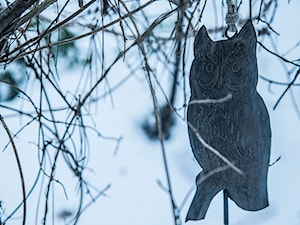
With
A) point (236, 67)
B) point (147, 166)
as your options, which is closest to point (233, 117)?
point (236, 67)

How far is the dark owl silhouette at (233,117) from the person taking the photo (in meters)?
0.67

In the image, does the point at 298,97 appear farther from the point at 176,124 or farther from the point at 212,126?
the point at 212,126

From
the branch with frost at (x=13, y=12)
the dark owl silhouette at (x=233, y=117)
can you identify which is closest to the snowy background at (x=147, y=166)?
the dark owl silhouette at (x=233, y=117)

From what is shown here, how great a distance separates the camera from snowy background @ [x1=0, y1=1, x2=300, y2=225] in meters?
1.38

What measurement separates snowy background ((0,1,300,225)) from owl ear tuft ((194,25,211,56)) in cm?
63

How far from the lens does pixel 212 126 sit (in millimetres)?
681

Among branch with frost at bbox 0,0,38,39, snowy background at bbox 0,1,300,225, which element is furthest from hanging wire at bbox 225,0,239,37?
snowy background at bbox 0,1,300,225

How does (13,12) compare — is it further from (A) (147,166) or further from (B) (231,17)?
(A) (147,166)

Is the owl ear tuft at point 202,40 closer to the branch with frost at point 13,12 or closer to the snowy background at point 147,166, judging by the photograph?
the branch with frost at point 13,12

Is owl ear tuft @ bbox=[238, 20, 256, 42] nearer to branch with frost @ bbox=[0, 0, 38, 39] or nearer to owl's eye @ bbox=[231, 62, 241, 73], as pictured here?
owl's eye @ bbox=[231, 62, 241, 73]

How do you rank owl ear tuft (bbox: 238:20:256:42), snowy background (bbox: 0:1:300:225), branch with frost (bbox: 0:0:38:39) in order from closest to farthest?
branch with frost (bbox: 0:0:38:39), owl ear tuft (bbox: 238:20:256:42), snowy background (bbox: 0:1:300:225)

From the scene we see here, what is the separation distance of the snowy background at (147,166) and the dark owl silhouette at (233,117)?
24.4 inches

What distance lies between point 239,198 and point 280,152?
2.82 feet

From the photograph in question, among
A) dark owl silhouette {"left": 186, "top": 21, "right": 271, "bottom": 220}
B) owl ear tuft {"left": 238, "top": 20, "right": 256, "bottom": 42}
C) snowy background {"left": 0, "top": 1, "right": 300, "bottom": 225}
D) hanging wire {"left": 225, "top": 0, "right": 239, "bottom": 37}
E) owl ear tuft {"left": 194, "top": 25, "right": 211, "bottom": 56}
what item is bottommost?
dark owl silhouette {"left": 186, "top": 21, "right": 271, "bottom": 220}
